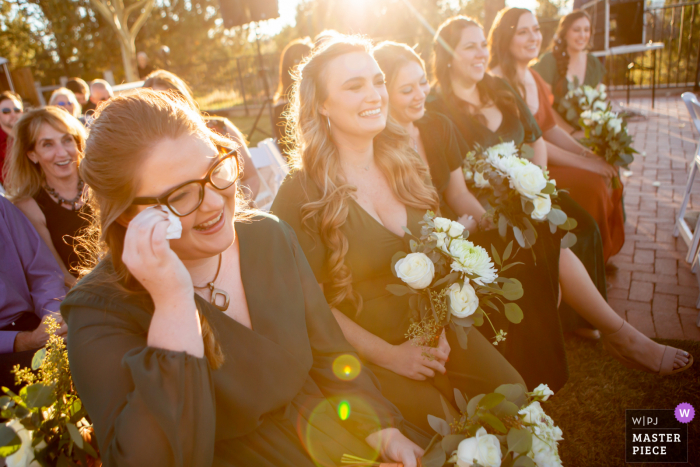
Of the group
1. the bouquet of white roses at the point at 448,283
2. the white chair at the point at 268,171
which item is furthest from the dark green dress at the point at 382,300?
the white chair at the point at 268,171

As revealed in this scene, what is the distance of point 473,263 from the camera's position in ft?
6.48

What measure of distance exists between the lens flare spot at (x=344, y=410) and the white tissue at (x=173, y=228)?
92 centimetres

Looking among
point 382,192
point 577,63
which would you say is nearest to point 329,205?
point 382,192

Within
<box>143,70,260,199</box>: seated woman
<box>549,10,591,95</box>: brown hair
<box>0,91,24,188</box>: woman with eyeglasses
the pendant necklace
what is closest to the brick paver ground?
<box>549,10,591,95</box>: brown hair

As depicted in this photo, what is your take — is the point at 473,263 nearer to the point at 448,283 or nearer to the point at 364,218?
the point at 448,283

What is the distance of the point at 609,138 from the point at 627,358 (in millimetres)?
1981

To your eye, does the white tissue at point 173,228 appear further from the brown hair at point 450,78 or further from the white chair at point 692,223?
the white chair at point 692,223

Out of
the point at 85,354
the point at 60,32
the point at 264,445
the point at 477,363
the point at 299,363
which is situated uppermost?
Result: the point at 60,32

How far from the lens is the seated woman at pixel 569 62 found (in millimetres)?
4980

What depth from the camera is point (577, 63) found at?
5.28 metres

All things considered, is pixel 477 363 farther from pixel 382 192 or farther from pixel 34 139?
pixel 34 139

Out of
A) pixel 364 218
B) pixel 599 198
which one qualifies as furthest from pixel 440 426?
pixel 599 198

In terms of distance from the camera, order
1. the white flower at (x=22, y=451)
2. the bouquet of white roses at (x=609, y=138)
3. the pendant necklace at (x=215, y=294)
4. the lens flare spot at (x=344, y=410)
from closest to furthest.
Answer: the white flower at (x=22, y=451) → the pendant necklace at (x=215, y=294) → the lens flare spot at (x=344, y=410) → the bouquet of white roses at (x=609, y=138)

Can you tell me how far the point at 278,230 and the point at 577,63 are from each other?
16.4 feet
